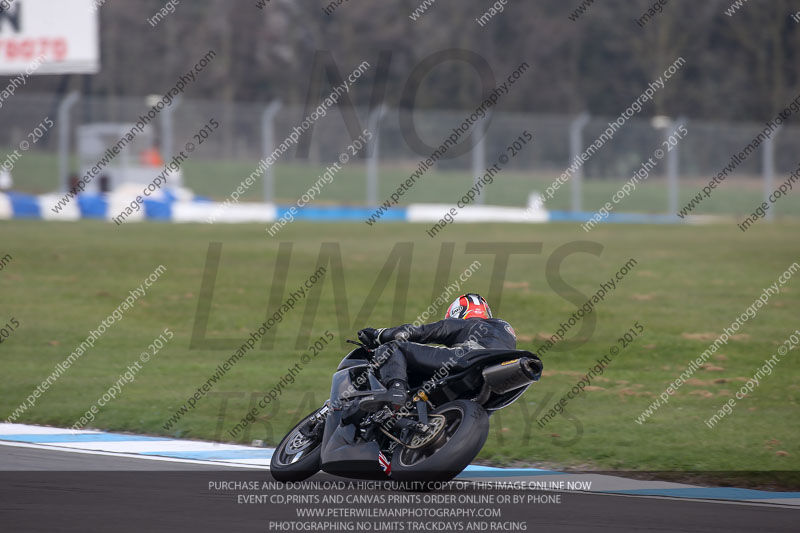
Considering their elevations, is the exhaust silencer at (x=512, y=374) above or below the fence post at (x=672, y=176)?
above

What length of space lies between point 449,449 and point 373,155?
26746 millimetres

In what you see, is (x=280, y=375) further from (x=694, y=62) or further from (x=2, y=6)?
(x=694, y=62)

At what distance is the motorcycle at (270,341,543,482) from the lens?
7.05 metres

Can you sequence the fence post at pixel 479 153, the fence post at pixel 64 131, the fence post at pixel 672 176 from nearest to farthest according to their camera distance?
the fence post at pixel 64 131, the fence post at pixel 479 153, the fence post at pixel 672 176

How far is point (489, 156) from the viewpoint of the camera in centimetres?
3666

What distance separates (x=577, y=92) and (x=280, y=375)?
5635 centimetres

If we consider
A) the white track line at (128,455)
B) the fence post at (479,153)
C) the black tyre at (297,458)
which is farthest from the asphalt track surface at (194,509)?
the fence post at (479,153)

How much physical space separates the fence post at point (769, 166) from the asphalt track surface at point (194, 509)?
97.9 ft

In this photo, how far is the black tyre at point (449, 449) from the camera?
6.95m

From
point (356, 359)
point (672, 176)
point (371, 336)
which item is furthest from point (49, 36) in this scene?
point (371, 336)

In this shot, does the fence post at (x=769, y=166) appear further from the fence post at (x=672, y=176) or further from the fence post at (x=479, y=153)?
the fence post at (x=479, y=153)

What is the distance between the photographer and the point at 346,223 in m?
29.5

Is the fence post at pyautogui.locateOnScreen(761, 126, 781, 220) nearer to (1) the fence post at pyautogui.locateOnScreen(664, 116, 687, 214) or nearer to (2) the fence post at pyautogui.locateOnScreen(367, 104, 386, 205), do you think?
(1) the fence post at pyautogui.locateOnScreen(664, 116, 687, 214)

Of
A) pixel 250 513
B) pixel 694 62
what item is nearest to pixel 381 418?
pixel 250 513
